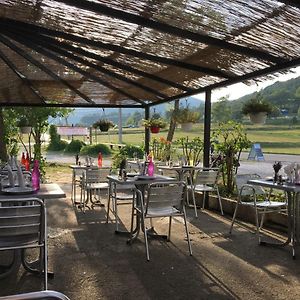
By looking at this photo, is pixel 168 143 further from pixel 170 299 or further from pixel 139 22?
pixel 170 299

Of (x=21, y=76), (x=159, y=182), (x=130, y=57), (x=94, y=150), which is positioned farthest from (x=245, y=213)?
(x=94, y=150)

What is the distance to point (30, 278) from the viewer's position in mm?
3305

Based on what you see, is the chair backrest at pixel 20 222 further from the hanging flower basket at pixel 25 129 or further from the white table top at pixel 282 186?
the hanging flower basket at pixel 25 129

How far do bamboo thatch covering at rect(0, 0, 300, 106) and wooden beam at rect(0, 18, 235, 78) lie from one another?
0.04 feet

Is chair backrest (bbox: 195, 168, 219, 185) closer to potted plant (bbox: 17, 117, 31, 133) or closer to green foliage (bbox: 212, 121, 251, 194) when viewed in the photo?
green foliage (bbox: 212, 121, 251, 194)

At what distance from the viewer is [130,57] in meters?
5.38

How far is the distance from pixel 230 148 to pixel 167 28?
331 cm

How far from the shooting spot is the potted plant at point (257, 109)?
539 centimetres

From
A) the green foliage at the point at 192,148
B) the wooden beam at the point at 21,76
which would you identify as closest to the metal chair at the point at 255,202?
the green foliage at the point at 192,148

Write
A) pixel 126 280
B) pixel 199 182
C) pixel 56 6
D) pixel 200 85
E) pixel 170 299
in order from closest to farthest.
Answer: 1. pixel 170 299
2. pixel 126 280
3. pixel 56 6
4. pixel 199 182
5. pixel 200 85

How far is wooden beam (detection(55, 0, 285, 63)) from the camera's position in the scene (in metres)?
3.51

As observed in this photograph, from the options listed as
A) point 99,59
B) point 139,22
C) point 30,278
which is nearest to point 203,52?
point 139,22

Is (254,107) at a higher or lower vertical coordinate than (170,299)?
higher

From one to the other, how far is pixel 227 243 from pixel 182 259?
0.80m
